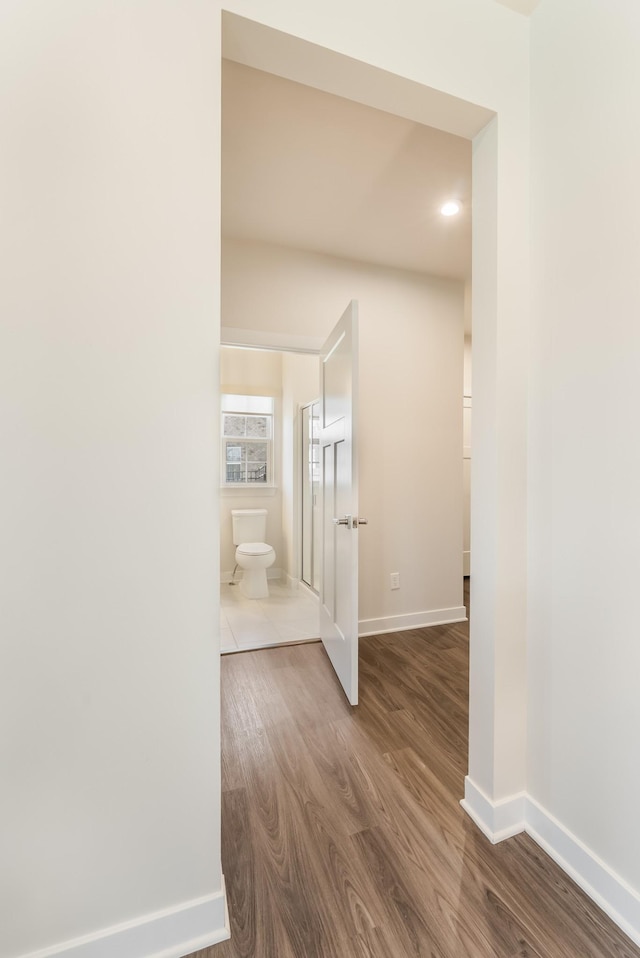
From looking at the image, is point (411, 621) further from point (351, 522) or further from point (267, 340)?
point (267, 340)

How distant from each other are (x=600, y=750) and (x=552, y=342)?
1177mm

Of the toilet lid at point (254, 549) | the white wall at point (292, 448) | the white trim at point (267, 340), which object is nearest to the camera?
the white trim at point (267, 340)

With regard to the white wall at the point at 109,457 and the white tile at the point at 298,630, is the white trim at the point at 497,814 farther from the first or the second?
the white tile at the point at 298,630

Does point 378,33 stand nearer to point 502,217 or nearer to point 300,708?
point 502,217

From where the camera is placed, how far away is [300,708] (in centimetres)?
207

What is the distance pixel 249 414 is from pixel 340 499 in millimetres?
2693

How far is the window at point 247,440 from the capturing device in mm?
4660

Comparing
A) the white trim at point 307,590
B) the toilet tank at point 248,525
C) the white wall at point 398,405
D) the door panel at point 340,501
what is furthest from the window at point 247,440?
the door panel at point 340,501

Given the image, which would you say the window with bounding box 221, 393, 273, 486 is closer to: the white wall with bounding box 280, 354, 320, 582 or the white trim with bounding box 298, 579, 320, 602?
Answer: the white wall with bounding box 280, 354, 320, 582

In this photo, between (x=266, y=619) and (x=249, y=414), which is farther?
(x=249, y=414)

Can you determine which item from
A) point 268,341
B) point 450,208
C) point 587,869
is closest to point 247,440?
point 268,341

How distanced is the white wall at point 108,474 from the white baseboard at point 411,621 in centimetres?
206

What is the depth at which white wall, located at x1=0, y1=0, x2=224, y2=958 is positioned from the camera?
2.93 ft

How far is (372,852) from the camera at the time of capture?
128 centimetres
